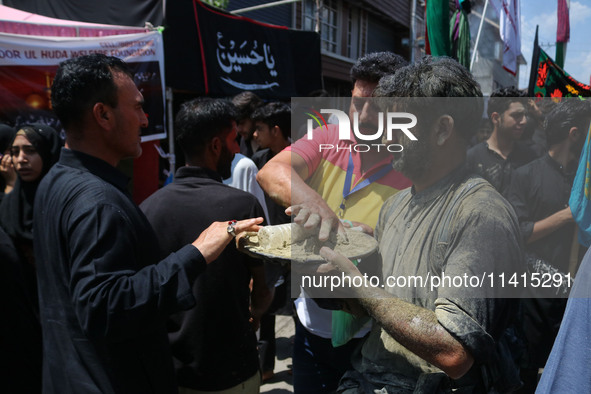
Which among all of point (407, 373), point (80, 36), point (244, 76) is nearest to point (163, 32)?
point (80, 36)

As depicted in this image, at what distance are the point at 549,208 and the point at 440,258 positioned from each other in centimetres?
187

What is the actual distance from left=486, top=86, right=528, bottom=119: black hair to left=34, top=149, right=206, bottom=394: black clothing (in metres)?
2.86

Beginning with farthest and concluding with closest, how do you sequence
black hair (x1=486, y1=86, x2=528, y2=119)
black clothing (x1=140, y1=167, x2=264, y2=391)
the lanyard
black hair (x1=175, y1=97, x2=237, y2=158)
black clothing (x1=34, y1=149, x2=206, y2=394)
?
black hair (x1=486, y1=86, x2=528, y2=119)
black hair (x1=175, y1=97, x2=237, y2=158)
black clothing (x1=140, y1=167, x2=264, y2=391)
the lanyard
black clothing (x1=34, y1=149, x2=206, y2=394)

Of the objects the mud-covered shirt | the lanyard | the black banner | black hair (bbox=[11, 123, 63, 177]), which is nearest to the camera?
the mud-covered shirt

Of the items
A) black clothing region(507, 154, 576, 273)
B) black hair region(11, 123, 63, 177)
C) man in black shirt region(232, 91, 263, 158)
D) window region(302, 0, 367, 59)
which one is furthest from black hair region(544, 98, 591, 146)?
window region(302, 0, 367, 59)

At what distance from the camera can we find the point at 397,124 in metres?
1.32

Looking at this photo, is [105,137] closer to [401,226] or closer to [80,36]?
[401,226]

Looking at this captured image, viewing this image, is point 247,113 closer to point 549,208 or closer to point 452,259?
point 549,208

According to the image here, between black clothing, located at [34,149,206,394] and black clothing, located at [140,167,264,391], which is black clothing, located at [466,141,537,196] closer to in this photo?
black clothing, located at [140,167,264,391]

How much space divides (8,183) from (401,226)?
10.4 ft

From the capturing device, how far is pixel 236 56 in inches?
237

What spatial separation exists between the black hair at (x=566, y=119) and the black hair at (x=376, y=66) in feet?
4.12

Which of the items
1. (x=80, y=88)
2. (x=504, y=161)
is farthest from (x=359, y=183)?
(x=504, y=161)

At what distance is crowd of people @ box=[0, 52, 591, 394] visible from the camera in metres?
1.17
